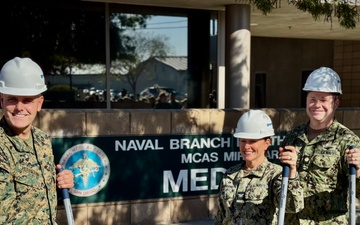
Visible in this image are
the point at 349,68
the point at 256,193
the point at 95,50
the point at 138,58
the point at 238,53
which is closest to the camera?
the point at 256,193

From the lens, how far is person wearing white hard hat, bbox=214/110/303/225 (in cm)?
249

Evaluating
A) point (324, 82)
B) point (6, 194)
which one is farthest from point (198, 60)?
point (6, 194)

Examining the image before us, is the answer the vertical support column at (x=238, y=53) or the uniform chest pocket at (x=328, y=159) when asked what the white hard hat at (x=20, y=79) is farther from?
the vertical support column at (x=238, y=53)

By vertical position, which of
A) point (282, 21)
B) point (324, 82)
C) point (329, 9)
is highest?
point (282, 21)

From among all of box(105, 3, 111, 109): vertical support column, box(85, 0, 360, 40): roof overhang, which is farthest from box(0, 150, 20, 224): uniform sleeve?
box(105, 3, 111, 109): vertical support column

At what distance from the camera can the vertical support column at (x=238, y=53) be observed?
7.80 meters

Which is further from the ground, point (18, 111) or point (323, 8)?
point (323, 8)

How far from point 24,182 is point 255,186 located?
1.16 meters

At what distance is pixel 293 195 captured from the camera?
2.45 meters

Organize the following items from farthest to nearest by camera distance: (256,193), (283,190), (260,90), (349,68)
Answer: (260,90) < (349,68) < (256,193) < (283,190)

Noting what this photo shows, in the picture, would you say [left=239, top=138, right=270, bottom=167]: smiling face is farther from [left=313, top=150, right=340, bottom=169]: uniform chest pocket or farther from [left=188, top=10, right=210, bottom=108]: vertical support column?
[left=188, top=10, right=210, bottom=108]: vertical support column

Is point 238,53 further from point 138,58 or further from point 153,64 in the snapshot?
point 138,58

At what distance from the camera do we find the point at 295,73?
17078 mm

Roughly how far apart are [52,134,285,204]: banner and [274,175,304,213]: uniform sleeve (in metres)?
2.80
